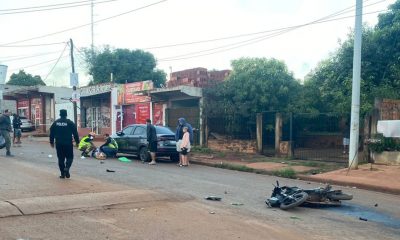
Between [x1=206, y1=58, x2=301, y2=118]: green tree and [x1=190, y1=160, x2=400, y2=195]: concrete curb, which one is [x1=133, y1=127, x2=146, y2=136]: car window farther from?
[x1=206, y1=58, x2=301, y2=118]: green tree

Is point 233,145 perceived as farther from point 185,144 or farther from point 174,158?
point 185,144

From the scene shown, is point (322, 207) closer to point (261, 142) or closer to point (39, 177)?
point (39, 177)

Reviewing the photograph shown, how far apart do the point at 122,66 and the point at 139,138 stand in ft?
90.0

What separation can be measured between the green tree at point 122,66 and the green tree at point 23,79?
70.7 feet

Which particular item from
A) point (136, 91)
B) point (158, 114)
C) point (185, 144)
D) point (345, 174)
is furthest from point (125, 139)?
point (136, 91)

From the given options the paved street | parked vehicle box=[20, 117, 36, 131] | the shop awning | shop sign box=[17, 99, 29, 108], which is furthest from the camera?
shop sign box=[17, 99, 29, 108]

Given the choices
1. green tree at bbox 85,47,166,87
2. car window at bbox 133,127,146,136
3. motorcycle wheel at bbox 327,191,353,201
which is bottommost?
motorcycle wheel at bbox 327,191,353,201

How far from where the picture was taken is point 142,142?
16250 millimetres

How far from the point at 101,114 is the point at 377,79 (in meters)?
20.7

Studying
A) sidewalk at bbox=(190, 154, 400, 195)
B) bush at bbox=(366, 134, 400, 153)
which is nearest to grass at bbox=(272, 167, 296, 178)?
sidewalk at bbox=(190, 154, 400, 195)

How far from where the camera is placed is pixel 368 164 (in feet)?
47.4

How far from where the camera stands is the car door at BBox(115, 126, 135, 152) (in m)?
17.0

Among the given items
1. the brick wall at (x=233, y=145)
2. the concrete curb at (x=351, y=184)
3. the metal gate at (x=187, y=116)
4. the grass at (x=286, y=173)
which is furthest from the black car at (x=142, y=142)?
the metal gate at (x=187, y=116)

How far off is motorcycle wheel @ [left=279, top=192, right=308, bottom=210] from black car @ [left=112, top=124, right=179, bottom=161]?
864cm
